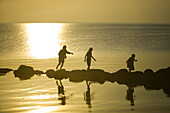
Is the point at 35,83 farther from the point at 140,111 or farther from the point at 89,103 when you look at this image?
the point at 140,111

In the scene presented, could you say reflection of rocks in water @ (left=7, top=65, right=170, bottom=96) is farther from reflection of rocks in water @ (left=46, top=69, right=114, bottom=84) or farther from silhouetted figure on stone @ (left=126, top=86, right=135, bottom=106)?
silhouetted figure on stone @ (left=126, top=86, right=135, bottom=106)

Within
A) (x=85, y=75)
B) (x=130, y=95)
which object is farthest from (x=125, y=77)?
(x=130, y=95)

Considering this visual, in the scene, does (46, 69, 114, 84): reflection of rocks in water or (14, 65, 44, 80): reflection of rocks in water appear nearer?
(46, 69, 114, 84): reflection of rocks in water

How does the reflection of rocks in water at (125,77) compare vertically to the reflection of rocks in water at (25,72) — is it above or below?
below

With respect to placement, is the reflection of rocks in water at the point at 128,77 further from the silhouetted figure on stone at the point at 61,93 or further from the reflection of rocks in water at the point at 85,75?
the silhouetted figure on stone at the point at 61,93

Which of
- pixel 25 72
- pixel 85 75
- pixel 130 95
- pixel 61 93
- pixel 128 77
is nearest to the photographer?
pixel 130 95

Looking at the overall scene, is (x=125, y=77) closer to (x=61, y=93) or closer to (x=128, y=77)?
(x=128, y=77)

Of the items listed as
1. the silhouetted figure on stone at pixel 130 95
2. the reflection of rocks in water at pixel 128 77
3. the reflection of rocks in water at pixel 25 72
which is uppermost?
the reflection of rocks in water at pixel 25 72

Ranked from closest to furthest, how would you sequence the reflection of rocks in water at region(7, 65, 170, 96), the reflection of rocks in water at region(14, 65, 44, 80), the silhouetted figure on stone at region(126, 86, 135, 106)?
the silhouetted figure on stone at region(126, 86, 135, 106) < the reflection of rocks in water at region(7, 65, 170, 96) < the reflection of rocks in water at region(14, 65, 44, 80)

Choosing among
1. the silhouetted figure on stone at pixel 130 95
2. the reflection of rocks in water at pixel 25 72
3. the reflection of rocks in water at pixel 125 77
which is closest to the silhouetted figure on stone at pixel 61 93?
the reflection of rocks in water at pixel 125 77

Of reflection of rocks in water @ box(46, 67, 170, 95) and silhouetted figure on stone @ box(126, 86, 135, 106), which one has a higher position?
reflection of rocks in water @ box(46, 67, 170, 95)

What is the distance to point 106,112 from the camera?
44.1 feet

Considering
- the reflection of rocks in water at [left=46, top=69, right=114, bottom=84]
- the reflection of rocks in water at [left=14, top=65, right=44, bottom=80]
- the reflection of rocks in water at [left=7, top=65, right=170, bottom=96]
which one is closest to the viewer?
the reflection of rocks in water at [left=7, top=65, right=170, bottom=96]

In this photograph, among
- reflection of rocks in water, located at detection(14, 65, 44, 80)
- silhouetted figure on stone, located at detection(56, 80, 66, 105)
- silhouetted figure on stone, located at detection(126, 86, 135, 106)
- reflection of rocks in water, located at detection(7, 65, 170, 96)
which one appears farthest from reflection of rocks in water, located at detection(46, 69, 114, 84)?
silhouetted figure on stone, located at detection(126, 86, 135, 106)
